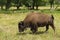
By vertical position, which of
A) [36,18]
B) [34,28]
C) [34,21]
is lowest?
[34,28]

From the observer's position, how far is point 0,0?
66.1 metres

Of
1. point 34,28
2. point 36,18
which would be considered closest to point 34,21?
point 36,18

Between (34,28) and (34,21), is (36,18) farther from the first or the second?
(34,28)

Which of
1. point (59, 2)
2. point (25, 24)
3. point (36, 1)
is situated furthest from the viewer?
point (59, 2)

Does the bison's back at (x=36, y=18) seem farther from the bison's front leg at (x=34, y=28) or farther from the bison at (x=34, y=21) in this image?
the bison's front leg at (x=34, y=28)

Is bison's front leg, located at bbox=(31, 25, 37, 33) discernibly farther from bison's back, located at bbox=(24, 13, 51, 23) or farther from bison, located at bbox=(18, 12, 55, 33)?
bison's back, located at bbox=(24, 13, 51, 23)

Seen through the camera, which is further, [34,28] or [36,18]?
[36,18]

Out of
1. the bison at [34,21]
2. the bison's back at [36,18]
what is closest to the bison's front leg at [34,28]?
the bison at [34,21]

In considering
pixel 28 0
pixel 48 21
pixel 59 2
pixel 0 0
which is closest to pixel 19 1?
pixel 28 0

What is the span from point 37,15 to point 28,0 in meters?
44.7

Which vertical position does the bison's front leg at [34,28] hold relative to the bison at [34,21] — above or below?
below

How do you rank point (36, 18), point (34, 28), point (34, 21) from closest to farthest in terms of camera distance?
point (34, 28) → point (34, 21) → point (36, 18)

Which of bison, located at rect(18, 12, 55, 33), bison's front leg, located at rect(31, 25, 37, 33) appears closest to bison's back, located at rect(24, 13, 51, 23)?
bison, located at rect(18, 12, 55, 33)

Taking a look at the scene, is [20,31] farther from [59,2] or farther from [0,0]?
[59,2]
